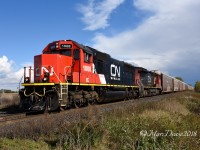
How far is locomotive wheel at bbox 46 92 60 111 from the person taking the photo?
13.5 meters

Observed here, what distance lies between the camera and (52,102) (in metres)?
13.6

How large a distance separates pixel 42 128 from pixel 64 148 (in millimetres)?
1606

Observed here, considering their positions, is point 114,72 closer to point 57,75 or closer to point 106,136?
point 57,75

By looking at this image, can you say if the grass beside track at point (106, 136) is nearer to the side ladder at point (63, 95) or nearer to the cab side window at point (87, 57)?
the side ladder at point (63, 95)

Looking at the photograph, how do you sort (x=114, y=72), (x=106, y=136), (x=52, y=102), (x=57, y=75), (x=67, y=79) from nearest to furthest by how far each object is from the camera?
(x=106, y=136) < (x=52, y=102) < (x=57, y=75) < (x=67, y=79) < (x=114, y=72)

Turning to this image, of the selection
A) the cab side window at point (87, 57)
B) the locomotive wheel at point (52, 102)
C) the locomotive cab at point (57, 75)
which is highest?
the cab side window at point (87, 57)

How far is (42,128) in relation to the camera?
782 centimetres

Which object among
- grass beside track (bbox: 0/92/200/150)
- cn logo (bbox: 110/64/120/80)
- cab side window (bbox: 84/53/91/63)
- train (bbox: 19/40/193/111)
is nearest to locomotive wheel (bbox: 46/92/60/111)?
train (bbox: 19/40/193/111)

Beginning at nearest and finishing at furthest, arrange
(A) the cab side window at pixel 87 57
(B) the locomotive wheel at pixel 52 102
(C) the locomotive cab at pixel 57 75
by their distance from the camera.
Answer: (B) the locomotive wheel at pixel 52 102 < (C) the locomotive cab at pixel 57 75 < (A) the cab side window at pixel 87 57

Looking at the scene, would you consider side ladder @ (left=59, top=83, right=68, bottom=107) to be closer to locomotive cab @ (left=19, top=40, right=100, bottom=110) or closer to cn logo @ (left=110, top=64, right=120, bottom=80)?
locomotive cab @ (left=19, top=40, right=100, bottom=110)

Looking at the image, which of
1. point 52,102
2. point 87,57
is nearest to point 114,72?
point 87,57

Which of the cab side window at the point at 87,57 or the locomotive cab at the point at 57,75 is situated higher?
the cab side window at the point at 87,57

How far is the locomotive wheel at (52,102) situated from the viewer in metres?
13.5

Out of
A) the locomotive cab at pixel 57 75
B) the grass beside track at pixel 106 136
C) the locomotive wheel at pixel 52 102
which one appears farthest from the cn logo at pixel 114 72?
the grass beside track at pixel 106 136
